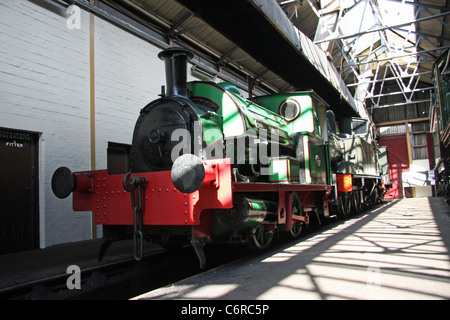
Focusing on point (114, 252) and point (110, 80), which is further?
point (110, 80)

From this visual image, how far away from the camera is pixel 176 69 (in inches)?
182

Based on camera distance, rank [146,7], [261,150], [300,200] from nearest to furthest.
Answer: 1. [261,150]
2. [300,200]
3. [146,7]

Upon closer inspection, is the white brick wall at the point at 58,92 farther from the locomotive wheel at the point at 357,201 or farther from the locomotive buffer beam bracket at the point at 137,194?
the locomotive wheel at the point at 357,201

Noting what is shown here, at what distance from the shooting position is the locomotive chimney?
4625 mm

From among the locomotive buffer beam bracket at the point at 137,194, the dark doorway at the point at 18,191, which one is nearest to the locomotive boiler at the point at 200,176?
the locomotive buffer beam bracket at the point at 137,194

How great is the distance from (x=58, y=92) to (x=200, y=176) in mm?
4651

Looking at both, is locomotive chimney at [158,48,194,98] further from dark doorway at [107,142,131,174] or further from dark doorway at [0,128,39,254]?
dark doorway at [107,142,131,174]

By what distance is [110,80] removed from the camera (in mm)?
7758

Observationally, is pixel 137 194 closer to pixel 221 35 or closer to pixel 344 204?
pixel 344 204

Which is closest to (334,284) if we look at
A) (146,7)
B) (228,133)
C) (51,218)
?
(228,133)

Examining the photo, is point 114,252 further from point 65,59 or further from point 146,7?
point 146,7

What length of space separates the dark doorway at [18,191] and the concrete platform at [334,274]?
13.0ft

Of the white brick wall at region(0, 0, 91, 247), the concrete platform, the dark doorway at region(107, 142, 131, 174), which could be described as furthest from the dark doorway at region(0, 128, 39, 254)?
the concrete platform

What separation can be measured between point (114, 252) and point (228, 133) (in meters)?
2.75
